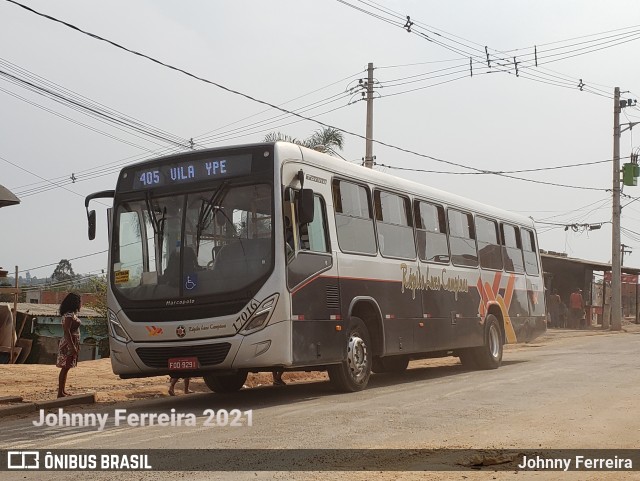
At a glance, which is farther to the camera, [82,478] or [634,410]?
[634,410]

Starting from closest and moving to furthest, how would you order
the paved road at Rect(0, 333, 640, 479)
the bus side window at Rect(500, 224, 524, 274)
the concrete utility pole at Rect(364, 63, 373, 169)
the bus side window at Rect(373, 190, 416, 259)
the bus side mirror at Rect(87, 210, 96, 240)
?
the paved road at Rect(0, 333, 640, 479) → the bus side mirror at Rect(87, 210, 96, 240) → the bus side window at Rect(373, 190, 416, 259) → the bus side window at Rect(500, 224, 524, 274) → the concrete utility pole at Rect(364, 63, 373, 169)

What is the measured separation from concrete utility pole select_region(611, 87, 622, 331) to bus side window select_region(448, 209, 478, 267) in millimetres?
24923

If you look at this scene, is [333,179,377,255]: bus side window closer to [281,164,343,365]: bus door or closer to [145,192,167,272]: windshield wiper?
[281,164,343,365]: bus door

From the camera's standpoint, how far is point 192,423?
10258 millimetres

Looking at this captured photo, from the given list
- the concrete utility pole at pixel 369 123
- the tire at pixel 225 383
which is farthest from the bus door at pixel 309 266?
the concrete utility pole at pixel 369 123

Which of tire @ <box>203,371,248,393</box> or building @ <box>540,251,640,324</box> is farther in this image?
building @ <box>540,251,640,324</box>

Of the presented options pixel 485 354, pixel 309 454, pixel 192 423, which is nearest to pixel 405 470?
pixel 309 454

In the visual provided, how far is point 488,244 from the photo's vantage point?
18.9 m

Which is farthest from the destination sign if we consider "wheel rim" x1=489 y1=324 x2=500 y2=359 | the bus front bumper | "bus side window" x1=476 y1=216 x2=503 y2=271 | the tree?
the tree

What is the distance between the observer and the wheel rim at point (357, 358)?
1319cm

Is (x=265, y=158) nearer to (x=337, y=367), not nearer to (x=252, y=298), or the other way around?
(x=252, y=298)

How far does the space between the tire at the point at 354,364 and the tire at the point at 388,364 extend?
12.9 feet

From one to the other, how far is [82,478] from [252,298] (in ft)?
15.3

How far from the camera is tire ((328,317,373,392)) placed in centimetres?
1310
